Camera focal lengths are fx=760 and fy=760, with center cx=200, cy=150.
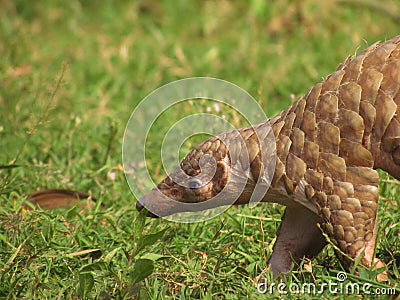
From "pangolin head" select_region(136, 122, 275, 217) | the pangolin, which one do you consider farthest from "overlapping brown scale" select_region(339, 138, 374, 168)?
"pangolin head" select_region(136, 122, 275, 217)

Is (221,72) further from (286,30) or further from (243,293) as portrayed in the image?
(243,293)

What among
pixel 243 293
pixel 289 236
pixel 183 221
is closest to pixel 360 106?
pixel 289 236

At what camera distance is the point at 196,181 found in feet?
8.68

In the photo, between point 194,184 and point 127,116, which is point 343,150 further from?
point 127,116

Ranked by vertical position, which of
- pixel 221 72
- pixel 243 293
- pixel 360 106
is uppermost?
pixel 221 72

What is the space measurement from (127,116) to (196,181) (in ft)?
7.68

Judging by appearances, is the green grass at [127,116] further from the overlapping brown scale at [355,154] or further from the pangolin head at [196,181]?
the overlapping brown scale at [355,154]

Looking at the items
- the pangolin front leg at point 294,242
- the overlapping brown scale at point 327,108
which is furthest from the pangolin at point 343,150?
the pangolin front leg at point 294,242

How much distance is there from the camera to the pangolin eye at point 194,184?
264cm

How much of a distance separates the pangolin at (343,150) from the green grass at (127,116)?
19 cm

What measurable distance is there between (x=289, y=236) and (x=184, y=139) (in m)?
1.37

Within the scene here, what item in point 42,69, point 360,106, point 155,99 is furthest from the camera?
point 42,69

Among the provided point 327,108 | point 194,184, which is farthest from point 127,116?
point 327,108

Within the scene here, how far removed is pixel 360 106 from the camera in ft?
7.94
